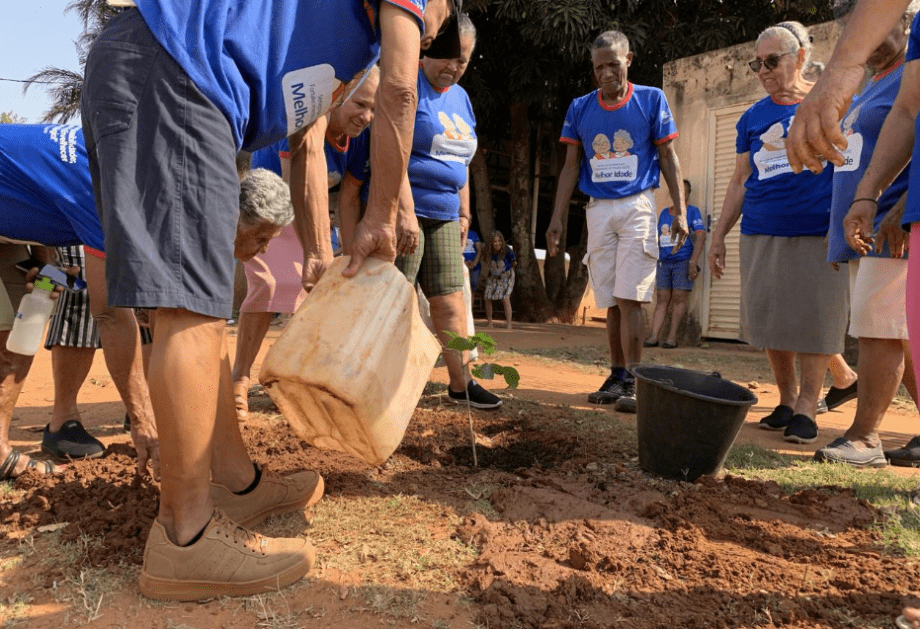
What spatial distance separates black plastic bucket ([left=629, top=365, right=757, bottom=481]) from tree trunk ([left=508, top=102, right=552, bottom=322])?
916 cm

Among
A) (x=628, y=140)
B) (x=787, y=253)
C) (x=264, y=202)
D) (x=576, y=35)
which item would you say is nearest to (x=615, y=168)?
(x=628, y=140)

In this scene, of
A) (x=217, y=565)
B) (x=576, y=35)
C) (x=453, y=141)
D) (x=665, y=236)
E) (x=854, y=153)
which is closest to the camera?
(x=217, y=565)

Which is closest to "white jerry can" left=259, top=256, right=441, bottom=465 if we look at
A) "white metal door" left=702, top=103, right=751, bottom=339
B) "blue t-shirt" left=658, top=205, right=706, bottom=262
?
"blue t-shirt" left=658, top=205, right=706, bottom=262

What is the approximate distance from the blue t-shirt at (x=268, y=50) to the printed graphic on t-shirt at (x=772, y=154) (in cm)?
259

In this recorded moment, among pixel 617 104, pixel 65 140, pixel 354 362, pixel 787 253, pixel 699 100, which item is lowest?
pixel 354 362

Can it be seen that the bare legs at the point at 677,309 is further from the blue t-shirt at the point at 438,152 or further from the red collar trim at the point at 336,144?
the red collar trim at the point at 336,144

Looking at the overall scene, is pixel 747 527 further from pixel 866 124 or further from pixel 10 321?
pixel 10 321

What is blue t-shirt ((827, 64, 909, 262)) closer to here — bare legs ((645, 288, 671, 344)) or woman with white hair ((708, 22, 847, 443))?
woman with white hair ((708, 22, 847, 443))

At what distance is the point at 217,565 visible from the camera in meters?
1.63

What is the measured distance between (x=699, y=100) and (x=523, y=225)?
3941 millimetres

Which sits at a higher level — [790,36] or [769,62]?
[790,36]

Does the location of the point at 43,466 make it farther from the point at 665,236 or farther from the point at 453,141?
the point at 665,236

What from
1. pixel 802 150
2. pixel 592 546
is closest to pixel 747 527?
pixel 592 546

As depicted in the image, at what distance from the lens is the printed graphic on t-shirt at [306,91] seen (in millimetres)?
1696
